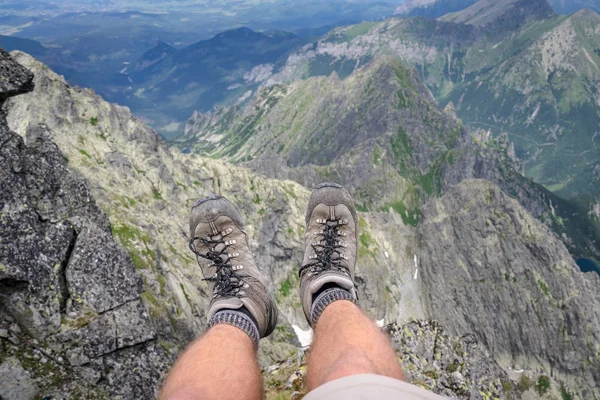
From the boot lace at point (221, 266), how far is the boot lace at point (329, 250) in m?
1.79

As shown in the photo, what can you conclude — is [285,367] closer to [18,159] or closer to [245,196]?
[18,159]

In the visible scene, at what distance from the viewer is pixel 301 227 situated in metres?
135

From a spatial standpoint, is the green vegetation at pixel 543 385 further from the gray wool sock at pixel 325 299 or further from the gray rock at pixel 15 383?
the gray rock at pixel 15 383

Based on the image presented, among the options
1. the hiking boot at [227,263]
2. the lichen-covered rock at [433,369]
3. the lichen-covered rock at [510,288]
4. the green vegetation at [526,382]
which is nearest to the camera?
the hiking boot at [227,263]

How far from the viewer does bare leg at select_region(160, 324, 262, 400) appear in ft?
18.2

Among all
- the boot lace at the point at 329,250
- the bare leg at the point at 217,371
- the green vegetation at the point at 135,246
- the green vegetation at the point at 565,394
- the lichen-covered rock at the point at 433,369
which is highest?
the bare leg at the point at 217,371

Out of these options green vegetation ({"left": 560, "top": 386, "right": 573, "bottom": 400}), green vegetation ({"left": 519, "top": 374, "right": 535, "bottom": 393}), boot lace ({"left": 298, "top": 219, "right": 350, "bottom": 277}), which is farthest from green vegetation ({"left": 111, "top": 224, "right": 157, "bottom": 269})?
green vegetation ({"left": 560, "top": 386, "right": 573, "bottom": 400})

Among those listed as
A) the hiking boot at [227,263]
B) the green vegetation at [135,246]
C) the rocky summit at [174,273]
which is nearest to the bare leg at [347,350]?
the hiking boot at [227,263]

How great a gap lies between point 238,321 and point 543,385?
173125 mm

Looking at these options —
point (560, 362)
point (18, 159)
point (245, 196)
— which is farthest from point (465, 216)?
point (18, 159)

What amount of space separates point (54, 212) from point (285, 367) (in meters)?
9.62

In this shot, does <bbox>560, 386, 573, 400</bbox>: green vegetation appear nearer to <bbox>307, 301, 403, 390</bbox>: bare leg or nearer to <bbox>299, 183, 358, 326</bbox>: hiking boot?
<bbox>299, 183, 358, 326</bbox>: hiking boot

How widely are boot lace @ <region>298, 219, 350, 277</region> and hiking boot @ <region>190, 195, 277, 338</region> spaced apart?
1383 mm

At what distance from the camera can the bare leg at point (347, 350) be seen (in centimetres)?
548
